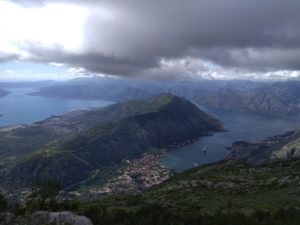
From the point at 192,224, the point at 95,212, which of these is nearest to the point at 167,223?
the point at 192,224

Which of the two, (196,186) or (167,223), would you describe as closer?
(167,223)

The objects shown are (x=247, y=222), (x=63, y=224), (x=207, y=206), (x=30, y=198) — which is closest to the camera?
(x=63, y=224)

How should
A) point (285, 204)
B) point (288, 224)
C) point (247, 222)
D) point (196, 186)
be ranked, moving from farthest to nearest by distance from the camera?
1. point (196, 186)
2. point (285, 204)
3. point (247, 222)
4. point (288, 224)

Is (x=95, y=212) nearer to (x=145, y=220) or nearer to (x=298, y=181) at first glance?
A: (x=145, y=220)

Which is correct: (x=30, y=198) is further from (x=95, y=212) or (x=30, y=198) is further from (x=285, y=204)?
(x=285, y=204)

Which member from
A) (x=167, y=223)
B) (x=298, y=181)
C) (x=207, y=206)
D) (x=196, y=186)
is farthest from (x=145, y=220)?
(x=196, y=186)

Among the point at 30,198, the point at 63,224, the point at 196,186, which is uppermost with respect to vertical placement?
the point at 63,224

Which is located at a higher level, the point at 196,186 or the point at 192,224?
the point at 192,224

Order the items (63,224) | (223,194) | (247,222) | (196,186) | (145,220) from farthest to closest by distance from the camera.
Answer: (196,186) → (223,194) → (145,220) → (247,222) → (63,224)

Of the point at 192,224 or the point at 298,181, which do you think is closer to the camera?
the point at 192,224
